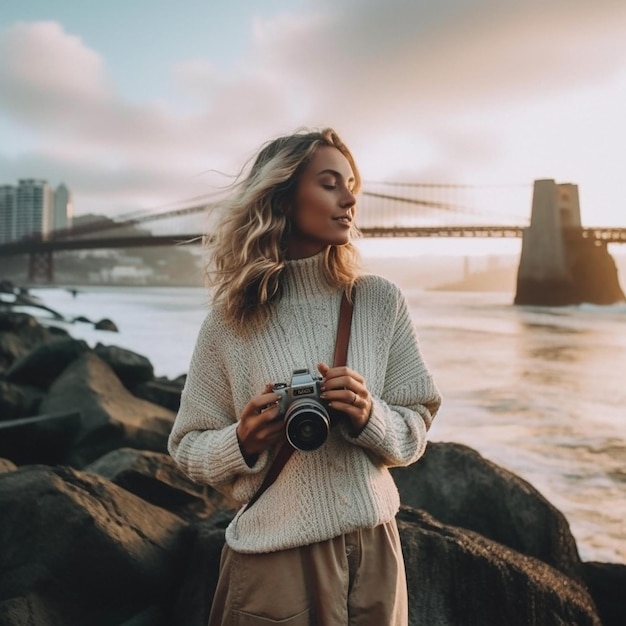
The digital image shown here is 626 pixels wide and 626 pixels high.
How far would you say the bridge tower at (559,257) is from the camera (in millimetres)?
19266

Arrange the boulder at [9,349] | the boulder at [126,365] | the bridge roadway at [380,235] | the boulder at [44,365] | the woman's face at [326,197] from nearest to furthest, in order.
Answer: the woman's face at [326,197] → the boulder at [44,365] → the boulder at [126,365] → the boulder at [9,349] → the bridge roadway at [380,235]

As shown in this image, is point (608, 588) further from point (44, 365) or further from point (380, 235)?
point (380, 235)

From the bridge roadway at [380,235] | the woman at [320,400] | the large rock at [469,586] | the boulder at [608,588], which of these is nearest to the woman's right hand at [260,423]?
the woman at [320,400]

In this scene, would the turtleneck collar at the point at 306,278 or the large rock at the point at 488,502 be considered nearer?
the turtleneck collar at the point at 306,278

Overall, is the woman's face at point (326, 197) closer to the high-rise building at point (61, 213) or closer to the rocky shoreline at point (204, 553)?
the rocky shoreline at point (204, 553)

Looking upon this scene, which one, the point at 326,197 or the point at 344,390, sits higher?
the point at 326,197

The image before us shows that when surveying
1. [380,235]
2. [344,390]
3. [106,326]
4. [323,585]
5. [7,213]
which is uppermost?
[7,213]

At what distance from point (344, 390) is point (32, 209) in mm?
33808

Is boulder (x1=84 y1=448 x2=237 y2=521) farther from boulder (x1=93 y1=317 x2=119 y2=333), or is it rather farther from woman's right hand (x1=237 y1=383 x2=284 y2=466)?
boulder (x1=93 y1=317 x2=119 y2=333)

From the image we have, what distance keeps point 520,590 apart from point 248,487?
1172 millimetres

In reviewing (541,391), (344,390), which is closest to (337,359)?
(344,390)

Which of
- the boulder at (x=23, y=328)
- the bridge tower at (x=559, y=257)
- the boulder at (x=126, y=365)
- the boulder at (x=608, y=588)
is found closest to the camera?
the boulder at (x=608, y=588)

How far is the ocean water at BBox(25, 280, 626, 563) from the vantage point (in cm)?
449

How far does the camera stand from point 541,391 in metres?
8.48
